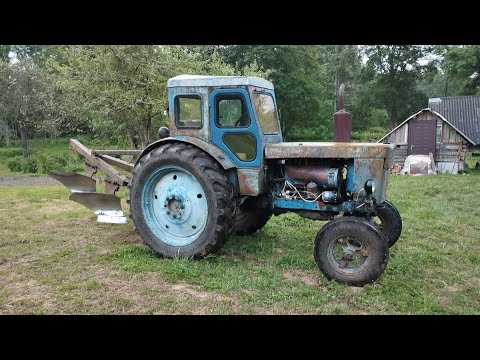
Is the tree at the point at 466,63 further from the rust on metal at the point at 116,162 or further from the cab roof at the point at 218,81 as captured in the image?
the rust on metal at the point at 116,162

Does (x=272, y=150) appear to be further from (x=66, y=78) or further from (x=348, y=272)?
(x=66, y=78)

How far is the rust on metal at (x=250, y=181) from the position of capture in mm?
5441

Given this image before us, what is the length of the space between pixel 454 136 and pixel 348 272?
17032mm

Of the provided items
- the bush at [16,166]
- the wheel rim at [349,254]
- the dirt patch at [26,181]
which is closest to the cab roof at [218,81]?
the wheel rim at [349,254]

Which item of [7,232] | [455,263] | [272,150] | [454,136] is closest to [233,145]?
[272,150]

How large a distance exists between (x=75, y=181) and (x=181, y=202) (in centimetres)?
268

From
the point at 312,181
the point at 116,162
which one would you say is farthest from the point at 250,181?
the point at 116,162

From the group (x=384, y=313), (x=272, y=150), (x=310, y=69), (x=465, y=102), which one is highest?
(x=310, y=69)

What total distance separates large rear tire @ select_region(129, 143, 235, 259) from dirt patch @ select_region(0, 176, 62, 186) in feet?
29.9

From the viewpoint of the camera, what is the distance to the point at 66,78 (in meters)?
13.3

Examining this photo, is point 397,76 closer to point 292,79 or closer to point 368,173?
point 292,79

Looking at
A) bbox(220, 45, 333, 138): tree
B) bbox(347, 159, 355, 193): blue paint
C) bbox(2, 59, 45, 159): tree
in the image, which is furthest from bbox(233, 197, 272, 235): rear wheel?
bbox(220, 45, 333, 138): tree

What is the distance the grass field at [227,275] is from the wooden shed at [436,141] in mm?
12329

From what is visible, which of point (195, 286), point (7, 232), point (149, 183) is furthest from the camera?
point (7, 232)
